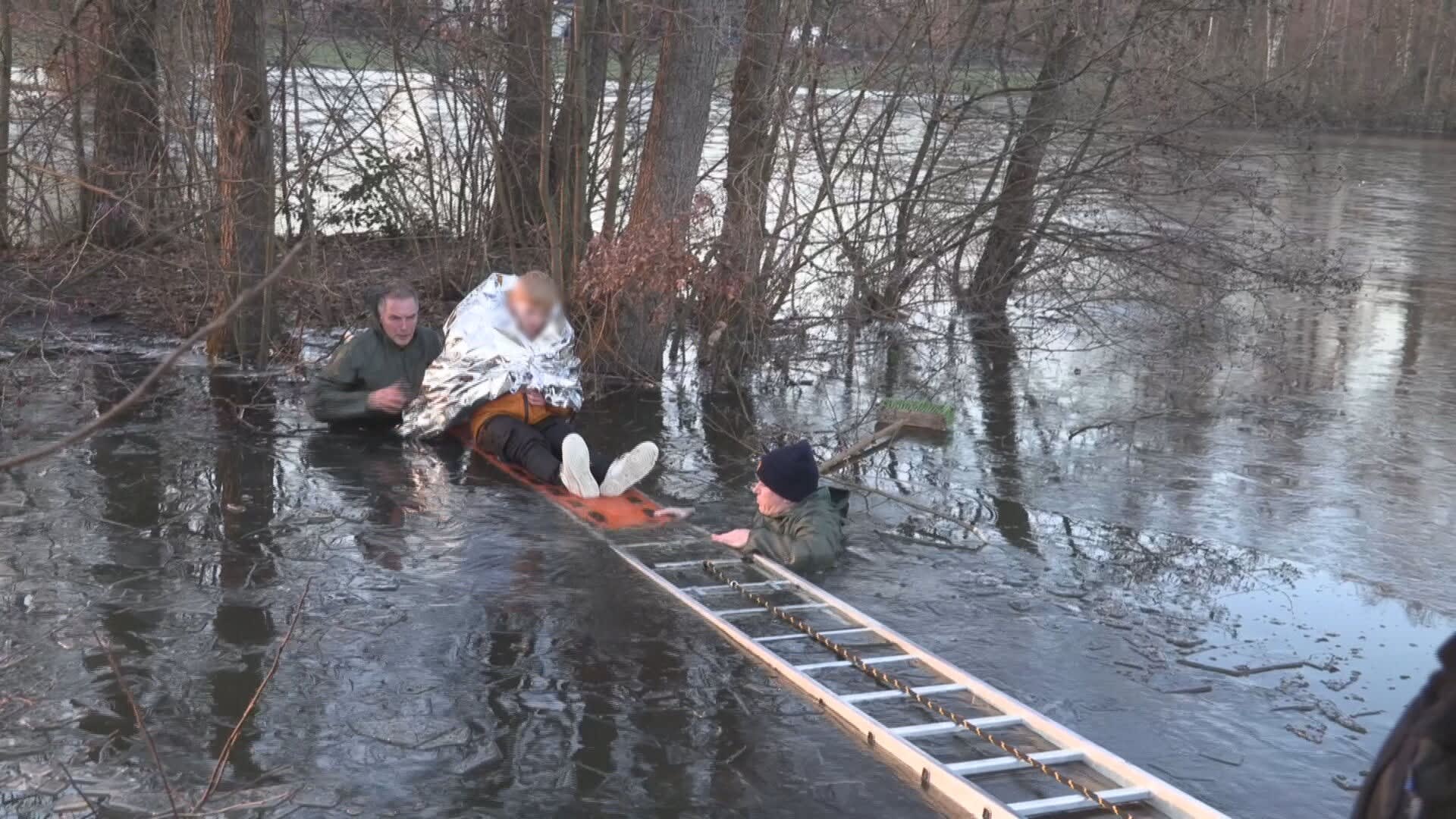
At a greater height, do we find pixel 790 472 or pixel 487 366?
pixel 487 366

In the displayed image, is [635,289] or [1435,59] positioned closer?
[635,289]


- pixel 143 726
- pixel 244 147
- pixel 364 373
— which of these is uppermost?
pixel 244 147

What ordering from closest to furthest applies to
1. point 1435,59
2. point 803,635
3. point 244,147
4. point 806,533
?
→ point 803,635 < point 806,533 < point 244,147 < point 1435,59

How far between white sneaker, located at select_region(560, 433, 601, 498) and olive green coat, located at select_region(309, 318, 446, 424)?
1549 millimetres

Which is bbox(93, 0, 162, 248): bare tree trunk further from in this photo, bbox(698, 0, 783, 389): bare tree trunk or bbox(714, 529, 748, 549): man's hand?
bbox(714, 529, 748, 549): man's hand

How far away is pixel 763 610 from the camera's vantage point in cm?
629

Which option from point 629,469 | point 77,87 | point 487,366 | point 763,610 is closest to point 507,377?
point 487,366

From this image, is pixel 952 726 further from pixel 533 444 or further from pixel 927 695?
pixel 533 444

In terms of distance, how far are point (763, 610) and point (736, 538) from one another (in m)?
0.85

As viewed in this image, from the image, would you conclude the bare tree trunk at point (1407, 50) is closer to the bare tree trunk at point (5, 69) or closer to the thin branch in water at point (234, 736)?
the bare tree trunk at point (5, 69)

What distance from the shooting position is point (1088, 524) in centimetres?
795

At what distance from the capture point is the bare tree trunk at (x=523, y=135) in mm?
10523

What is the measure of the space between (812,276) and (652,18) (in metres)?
2.42

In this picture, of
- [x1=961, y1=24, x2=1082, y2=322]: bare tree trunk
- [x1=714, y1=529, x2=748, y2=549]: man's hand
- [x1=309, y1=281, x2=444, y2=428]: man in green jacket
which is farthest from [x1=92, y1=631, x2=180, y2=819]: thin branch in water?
[x1=961, y1=24, x2=1082, y2=322]: bare tree trunk
